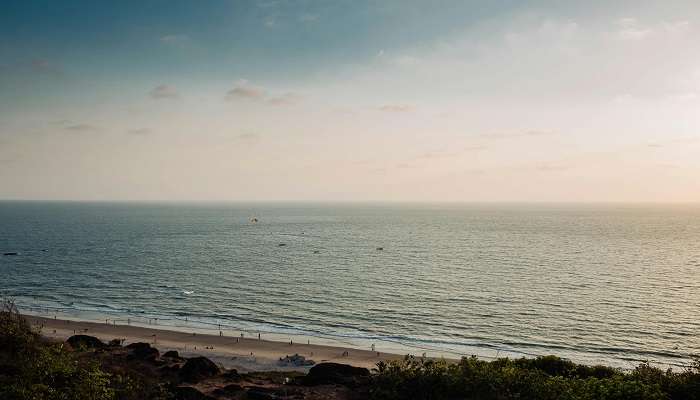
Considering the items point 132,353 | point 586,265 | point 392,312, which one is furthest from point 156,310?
point 586,265

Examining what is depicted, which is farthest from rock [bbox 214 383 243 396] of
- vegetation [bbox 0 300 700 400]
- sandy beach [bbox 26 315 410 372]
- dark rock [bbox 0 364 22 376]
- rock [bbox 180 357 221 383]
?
dark rock [bbox 0 364 22 376]

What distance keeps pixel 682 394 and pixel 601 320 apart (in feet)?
140

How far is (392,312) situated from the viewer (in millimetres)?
75312

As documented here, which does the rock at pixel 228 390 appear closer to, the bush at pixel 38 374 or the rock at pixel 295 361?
the bush at pixel 38 374

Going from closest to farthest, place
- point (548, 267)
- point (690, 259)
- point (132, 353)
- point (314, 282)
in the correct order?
point (132, 353) < point (314, 282) < point (548, 267) < point (690, 259)

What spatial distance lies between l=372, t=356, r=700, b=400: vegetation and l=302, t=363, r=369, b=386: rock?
4.67 meters

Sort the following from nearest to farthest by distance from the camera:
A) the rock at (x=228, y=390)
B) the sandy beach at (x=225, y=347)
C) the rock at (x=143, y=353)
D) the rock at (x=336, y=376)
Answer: the rock at (x=228, y=390)
the rock at (x=336, y=376)
the rock at (x=143, y=353)
the sandy beach at (x=225, y=347)

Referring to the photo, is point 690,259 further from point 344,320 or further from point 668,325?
point 344,320

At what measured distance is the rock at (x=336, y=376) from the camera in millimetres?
39244

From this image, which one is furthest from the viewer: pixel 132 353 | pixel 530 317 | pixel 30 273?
pixel 30 273

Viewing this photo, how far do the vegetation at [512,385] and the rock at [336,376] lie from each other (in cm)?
467

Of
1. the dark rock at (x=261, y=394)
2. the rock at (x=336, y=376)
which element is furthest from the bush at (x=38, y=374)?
the rock at (x=336, y=376)

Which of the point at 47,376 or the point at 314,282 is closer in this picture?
the point at 47,376

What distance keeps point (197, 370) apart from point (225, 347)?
53.9 feet
